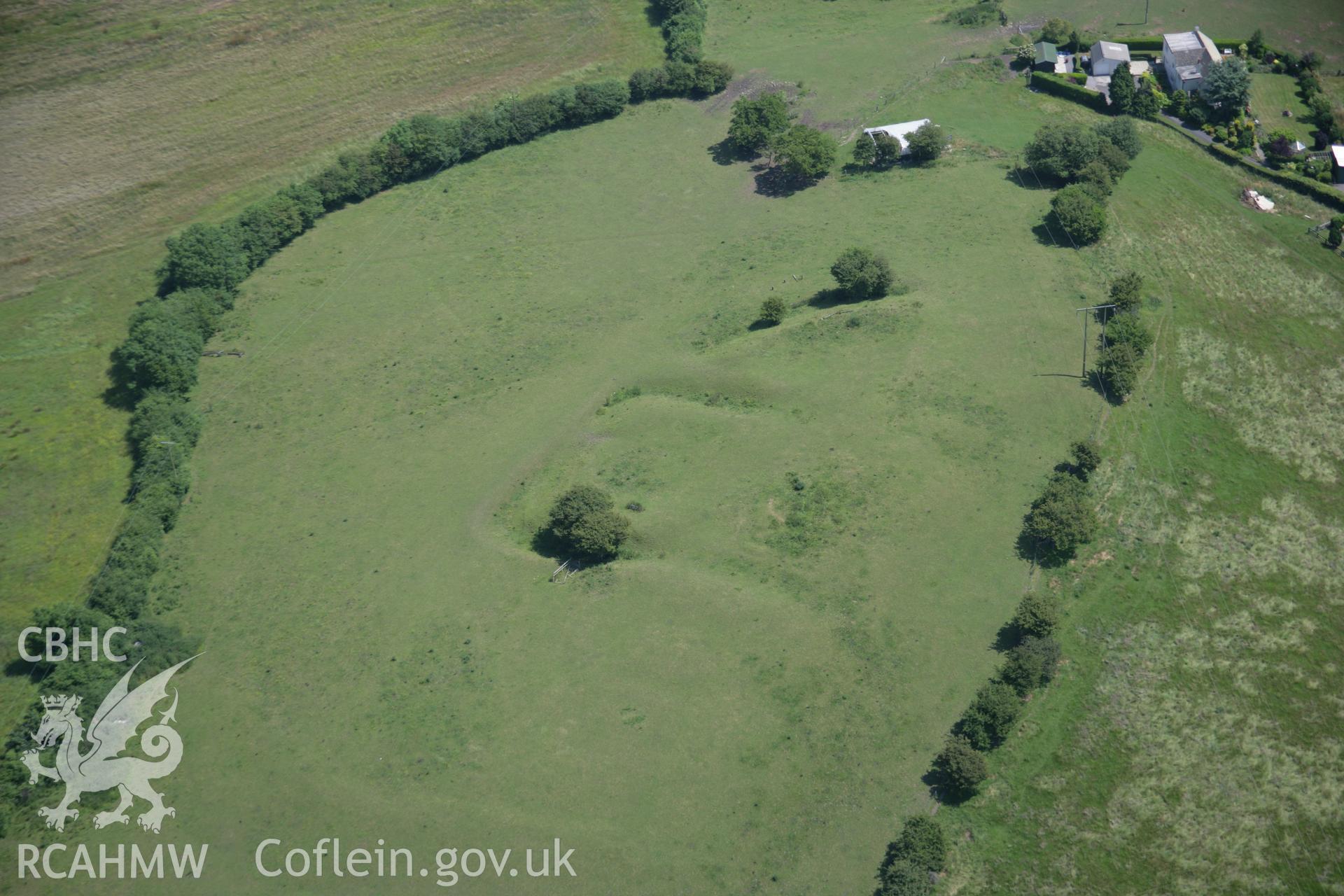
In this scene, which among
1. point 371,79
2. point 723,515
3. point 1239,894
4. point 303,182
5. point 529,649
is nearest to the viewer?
point 1239,894

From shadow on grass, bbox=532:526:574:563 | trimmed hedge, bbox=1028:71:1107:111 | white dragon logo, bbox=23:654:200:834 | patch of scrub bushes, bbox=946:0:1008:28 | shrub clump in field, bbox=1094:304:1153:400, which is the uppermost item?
→ patch of scrub bushes, bbox=946:0:1008:28

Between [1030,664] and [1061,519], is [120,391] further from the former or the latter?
[1061,519]

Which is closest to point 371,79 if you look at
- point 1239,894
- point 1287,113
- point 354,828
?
point 354,828

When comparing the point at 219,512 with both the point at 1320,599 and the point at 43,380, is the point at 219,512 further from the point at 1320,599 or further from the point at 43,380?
the point at 1320,599

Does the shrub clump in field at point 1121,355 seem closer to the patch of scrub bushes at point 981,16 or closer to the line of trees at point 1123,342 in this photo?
the line of trees at point 1123,342

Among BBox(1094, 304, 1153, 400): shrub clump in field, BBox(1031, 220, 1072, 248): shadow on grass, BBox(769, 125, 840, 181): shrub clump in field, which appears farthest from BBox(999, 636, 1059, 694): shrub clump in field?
BBox(769, 125, 840, 181): shrub clump in field

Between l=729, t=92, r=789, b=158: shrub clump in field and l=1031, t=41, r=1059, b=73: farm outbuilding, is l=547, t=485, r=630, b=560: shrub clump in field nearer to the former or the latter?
l=729, t=92, r=789, b=158: shrub clump in field
